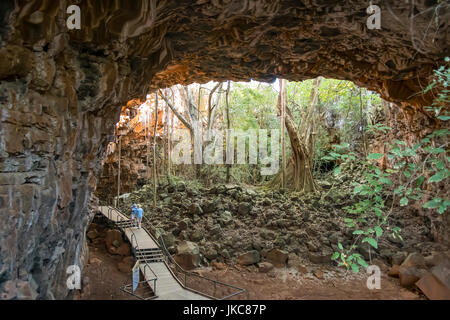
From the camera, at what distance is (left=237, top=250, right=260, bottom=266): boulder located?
9664mm

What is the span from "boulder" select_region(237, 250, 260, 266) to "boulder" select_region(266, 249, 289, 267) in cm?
48

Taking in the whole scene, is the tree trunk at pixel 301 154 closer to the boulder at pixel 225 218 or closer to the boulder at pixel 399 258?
the boulder at pixel 225 218

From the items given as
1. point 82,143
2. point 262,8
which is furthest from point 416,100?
point 82,143

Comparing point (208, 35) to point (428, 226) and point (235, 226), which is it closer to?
point (235, 226)

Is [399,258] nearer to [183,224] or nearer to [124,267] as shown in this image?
[183,224]

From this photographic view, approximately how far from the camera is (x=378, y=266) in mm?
9148

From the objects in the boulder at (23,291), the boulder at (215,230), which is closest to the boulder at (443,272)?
the boulder at (215,230)

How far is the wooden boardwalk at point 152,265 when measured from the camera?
6953 millimetres

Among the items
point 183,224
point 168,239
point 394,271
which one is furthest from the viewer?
point 183,224

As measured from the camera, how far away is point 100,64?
214 inches

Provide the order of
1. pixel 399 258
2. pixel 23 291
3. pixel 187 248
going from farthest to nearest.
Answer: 1. pixel 187 248
2. pixel 399 258
3. pixel 23 291

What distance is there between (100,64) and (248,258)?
7.10 m

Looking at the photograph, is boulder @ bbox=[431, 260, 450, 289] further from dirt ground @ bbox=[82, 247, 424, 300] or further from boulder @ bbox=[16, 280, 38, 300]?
boulder @ bbox=[16, 280, 38, 300]

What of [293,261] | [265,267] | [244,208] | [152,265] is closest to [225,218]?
[244,208]
